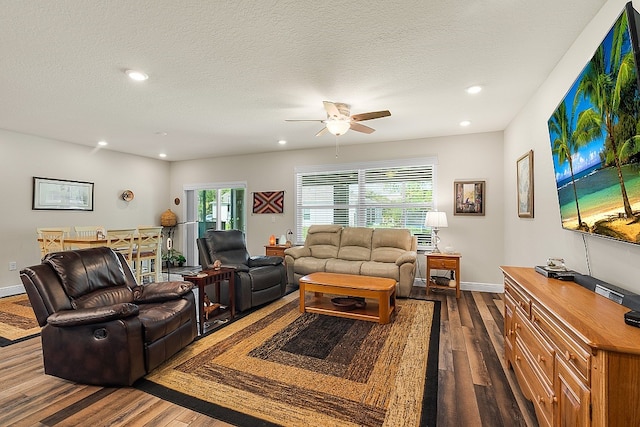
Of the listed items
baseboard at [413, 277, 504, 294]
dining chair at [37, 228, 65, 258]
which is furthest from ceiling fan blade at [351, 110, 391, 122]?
dining chair at [37, 228, 65, 258]

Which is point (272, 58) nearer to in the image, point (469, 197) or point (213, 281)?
point (213, 281)

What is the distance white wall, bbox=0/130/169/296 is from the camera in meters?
4.82

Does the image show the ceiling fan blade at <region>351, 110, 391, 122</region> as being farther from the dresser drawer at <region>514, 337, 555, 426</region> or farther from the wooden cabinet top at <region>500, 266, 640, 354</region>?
the dresser drawer at <region>514, 337, 555, 426</region>

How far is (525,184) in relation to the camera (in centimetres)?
355

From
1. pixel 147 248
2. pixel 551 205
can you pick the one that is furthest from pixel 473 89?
pixel 147 248

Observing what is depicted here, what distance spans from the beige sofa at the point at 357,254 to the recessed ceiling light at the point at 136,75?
3.32 m

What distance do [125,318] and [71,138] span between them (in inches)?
185

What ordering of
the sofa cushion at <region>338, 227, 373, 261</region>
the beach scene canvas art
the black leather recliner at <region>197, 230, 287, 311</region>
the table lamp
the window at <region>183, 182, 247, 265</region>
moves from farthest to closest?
1. the window at <region>183, 182, 247, 265</region>
2. the sofa cushion at <region>338, 227, 373, 261</region>
3. the table lamp
4. the black leather recliner at <region>197, 230, 287, 311</region>
5. the beach scene canvas art

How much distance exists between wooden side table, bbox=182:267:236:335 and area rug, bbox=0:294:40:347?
5.77ft

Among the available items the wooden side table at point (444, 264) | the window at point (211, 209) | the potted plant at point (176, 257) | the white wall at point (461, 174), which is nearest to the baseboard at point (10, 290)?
the potted plant at point (176, 257)

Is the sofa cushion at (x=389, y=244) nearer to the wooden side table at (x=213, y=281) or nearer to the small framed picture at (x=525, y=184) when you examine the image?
the small framed picture at (x=525, y=184)

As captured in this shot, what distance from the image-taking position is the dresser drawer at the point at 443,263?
15.0 feet

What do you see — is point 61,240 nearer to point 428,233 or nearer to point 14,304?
point 14,304

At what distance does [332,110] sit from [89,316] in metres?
2.79
